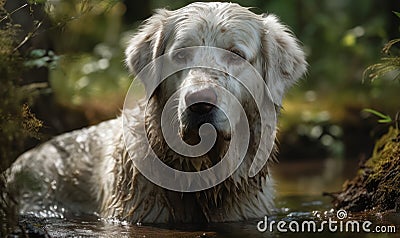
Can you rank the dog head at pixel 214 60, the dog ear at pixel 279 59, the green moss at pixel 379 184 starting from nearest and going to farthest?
1. the dog head at pixel 214 60
2. the green moss at pixel 379 184
3. the dog ear at pixel 279 59

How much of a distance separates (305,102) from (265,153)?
6231 millimetres

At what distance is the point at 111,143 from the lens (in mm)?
5898

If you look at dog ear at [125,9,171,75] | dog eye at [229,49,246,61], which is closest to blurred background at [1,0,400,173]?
dog ear at [125,9,171,75]

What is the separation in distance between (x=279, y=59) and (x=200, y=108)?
3.96 ft

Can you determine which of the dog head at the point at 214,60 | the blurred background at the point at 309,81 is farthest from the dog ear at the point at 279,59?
the blurred background at the point at 309,81

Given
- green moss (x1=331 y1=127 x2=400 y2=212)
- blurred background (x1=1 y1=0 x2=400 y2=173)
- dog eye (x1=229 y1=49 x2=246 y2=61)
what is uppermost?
dog eye (x1=229 y1=49 x2=246 y2=61)

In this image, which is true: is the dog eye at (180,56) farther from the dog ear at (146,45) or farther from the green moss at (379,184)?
the green moss at (379,184)

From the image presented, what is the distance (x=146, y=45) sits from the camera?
214 inches

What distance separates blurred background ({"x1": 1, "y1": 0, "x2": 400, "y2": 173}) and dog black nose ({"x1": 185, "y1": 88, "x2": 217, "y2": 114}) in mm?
3547

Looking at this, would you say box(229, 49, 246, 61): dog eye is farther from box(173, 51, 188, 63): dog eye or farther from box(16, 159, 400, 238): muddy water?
box(16, 159, 400, 238): muddy water

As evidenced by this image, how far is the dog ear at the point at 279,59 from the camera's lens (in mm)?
5215

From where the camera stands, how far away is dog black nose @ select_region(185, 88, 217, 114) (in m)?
4.33

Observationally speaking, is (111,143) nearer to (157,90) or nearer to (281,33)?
(157,90)

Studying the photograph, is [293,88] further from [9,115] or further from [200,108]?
[9,115]
